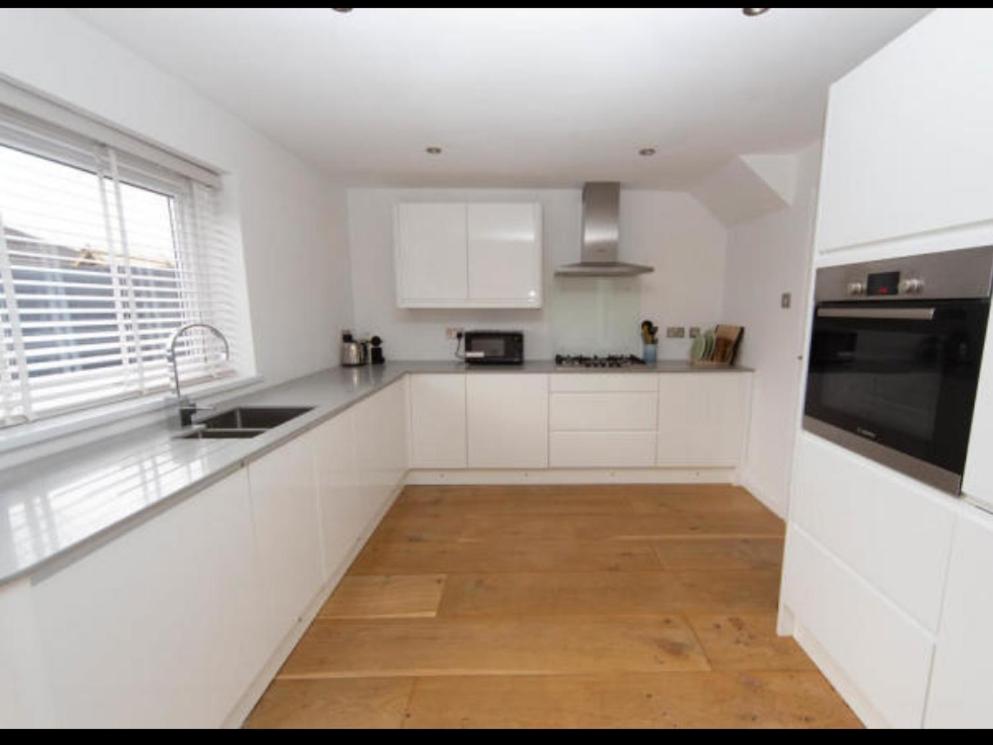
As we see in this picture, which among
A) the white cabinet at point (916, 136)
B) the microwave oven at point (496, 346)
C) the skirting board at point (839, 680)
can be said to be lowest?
the skirting board at point (839, 680)

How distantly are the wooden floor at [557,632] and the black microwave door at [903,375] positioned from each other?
3.10 ft

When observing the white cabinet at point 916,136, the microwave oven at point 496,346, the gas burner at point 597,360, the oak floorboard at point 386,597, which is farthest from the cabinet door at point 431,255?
the white cabinet at point 916,136

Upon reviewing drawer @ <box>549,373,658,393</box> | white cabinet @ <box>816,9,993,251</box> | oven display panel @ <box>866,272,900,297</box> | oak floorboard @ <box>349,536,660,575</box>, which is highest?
white cabinet @ <box>816,9,993,251</box>

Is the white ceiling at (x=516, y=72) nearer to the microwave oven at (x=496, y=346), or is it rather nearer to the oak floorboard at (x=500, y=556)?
the microwave oven at (x=496, y=346)

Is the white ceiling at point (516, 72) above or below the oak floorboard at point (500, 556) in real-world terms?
above

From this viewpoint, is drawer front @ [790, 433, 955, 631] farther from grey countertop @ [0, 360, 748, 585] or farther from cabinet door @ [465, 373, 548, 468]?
grey countertop @ [0, 360, 748, 585]

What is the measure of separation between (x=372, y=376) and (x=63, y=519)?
6.13 feet

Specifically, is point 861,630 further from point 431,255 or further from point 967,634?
point 431,255

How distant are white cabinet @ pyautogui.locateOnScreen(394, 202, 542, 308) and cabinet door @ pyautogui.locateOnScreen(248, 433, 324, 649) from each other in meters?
1.74

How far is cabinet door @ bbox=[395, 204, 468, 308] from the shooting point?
3000mm

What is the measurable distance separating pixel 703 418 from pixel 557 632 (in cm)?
194

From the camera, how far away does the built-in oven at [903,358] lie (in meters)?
0.95

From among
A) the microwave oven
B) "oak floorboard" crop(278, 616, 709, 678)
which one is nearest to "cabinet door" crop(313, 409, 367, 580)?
"oak floorboard" crop(278, 616, 709, 678)

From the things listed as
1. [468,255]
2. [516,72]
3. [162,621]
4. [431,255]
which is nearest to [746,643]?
Answer: [162,621]
